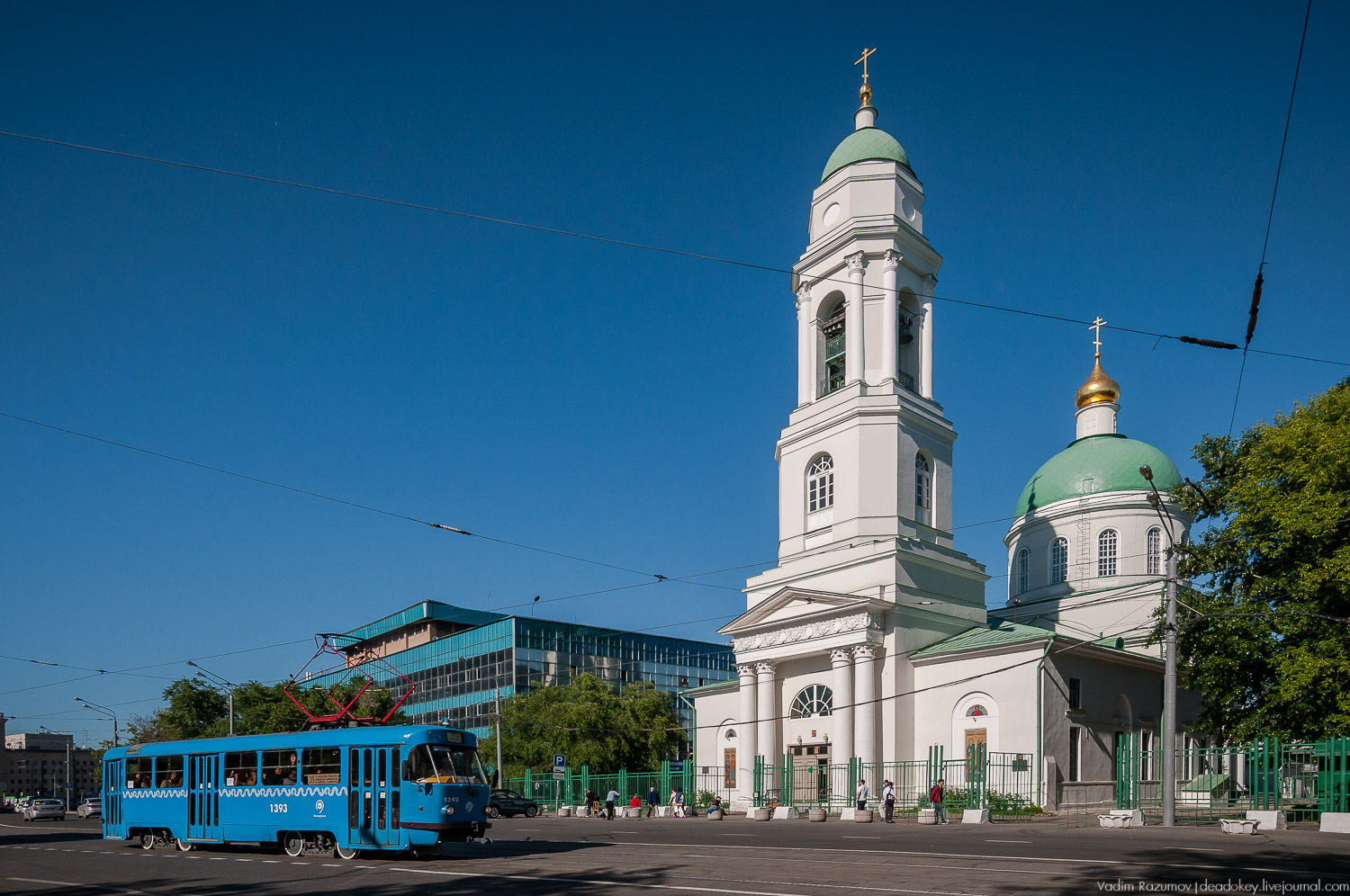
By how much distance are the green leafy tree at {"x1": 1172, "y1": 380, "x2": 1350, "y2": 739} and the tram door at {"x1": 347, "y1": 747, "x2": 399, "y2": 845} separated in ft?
65.0

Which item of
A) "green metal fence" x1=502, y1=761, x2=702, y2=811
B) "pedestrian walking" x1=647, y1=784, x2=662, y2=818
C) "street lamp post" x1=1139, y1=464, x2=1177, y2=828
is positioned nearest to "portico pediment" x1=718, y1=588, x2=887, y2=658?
"green metal fence" x1=502, y1=761, x2=702, y2=811

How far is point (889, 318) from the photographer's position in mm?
43000

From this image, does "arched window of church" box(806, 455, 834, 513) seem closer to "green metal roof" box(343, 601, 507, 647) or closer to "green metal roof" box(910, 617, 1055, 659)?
"green metal roof" box(910, 617, 1055, 659)

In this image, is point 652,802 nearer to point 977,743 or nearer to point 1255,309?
point 977,743

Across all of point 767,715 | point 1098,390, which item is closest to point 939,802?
point 767,715

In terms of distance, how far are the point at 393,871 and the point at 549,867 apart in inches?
92.9

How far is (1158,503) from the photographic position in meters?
28.4

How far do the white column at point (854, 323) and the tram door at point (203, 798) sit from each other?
28.2 metres

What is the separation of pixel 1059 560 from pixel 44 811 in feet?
168

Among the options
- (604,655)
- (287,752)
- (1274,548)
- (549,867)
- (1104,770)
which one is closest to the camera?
(549,867)

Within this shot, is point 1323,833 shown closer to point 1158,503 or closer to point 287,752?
point 1158,503

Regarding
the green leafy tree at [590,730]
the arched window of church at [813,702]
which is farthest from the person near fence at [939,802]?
the green leafy tree at [590,730]

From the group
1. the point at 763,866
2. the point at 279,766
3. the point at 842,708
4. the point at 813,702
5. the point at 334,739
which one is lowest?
the point at 813,702

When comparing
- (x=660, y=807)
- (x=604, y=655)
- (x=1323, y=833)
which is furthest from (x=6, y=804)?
(x=1323, y=833)
